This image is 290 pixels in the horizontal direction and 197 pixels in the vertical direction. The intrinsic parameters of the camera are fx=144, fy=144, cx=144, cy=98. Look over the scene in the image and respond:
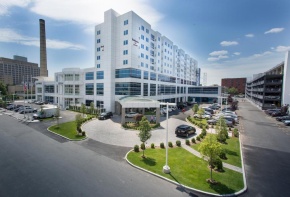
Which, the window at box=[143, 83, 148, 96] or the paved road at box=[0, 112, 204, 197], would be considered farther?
the window at box=[143, 83, 148, 96]

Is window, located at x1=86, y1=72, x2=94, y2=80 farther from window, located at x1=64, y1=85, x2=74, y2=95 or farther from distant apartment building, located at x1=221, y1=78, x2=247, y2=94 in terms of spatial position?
distant apartment building, located at x1=221, y1=78, x2=247, y2=94

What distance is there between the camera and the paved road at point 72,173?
10258mm

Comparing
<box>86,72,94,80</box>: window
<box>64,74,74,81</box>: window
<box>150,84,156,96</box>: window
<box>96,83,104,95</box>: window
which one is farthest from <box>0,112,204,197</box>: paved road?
<box>64,74,74,81</box>: window

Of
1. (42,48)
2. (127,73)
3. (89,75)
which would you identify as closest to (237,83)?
(127,73)

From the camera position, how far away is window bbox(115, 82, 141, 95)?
139ft

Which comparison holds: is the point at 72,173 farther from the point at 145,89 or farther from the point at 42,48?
the point at 42,48

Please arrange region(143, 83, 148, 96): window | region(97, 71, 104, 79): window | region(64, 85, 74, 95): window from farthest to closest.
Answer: region(64, 85, 74, 95): window, region(143, 83, 148, 96): window, region(97, 71, 104, 79): window

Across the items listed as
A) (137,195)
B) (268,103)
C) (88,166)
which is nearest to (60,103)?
(88,166)

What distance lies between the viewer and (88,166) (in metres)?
13.6

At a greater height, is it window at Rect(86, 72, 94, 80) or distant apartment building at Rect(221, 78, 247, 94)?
distant apartment building at Rect(221, 78, 247, 94)

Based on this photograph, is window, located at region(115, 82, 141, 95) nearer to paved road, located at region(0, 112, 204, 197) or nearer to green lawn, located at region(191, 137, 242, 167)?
paved road, located at region(0, 112, 204, 197)

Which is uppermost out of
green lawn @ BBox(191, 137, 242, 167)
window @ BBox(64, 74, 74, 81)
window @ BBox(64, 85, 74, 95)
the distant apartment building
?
the distant apartment building

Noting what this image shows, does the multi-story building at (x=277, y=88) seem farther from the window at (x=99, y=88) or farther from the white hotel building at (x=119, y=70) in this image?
the window at (x=99, y=88)

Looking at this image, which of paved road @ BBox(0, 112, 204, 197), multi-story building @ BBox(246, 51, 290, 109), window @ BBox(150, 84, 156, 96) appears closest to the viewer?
paved road @ BBox(0, 112, 204, 197)
